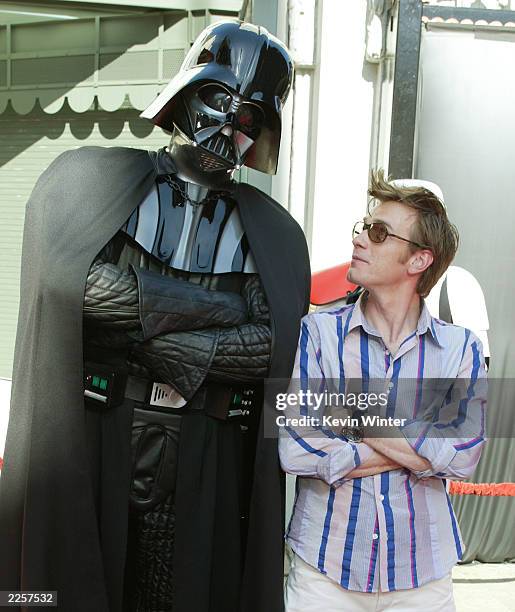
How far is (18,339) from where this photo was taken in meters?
1.98

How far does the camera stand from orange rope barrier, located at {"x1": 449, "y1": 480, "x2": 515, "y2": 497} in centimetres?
376

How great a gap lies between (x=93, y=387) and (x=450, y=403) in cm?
88

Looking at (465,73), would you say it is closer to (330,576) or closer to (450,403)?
(450,403)

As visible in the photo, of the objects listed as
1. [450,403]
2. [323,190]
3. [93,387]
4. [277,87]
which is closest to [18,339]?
[93,387]

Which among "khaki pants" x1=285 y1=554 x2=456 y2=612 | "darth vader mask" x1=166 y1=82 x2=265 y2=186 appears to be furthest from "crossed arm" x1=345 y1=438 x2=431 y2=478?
"darth vader mask" x1=166 y1=82 x2=265 y2=186

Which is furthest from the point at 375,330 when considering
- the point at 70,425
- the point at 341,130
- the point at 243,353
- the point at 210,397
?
the point at 341,130

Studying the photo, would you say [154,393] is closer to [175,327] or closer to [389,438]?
[175,327]

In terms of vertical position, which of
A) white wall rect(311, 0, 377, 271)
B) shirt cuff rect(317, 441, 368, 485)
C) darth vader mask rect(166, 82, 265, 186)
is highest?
white wall rect(311, 0, 377, 271)

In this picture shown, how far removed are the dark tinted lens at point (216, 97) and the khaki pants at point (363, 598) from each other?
45.7 inches

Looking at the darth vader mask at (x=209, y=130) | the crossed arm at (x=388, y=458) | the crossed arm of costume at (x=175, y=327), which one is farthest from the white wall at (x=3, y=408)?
the crossed arm at (x=388, y=458)

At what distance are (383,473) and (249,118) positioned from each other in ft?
3.22

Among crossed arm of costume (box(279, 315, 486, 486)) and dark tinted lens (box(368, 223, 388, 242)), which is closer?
crossed arm of costume (box(279, 315, 486, 486))

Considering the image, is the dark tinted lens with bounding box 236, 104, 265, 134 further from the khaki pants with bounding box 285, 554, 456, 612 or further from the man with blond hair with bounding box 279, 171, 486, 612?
the khaki pants with bounding box 285, 554, 456, 612

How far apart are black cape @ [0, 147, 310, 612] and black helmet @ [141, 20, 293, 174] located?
7.3 inches
